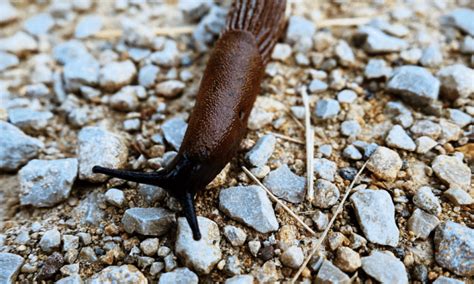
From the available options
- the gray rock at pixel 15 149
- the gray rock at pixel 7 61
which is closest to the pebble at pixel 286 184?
the gray rock at pixel 15 149

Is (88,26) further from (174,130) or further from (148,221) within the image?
(148,221)

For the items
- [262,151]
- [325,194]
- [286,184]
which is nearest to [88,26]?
[262,151]

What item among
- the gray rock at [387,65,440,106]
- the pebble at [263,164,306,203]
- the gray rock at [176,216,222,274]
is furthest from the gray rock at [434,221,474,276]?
the gray rock at [176,216,222,274]

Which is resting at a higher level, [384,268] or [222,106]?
[222,106]

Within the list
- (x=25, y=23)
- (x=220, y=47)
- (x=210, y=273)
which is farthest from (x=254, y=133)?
(x=25, y=23)

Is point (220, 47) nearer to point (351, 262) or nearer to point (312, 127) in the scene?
point (312, 127)

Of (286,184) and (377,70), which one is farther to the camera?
(377,70)

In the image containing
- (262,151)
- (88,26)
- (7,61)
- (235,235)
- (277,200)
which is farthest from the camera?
(88,26)

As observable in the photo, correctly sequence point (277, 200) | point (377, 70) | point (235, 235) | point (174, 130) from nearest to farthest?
point (235, 235) → point (277, 200) → point (174, 130) → point (377, 70)
